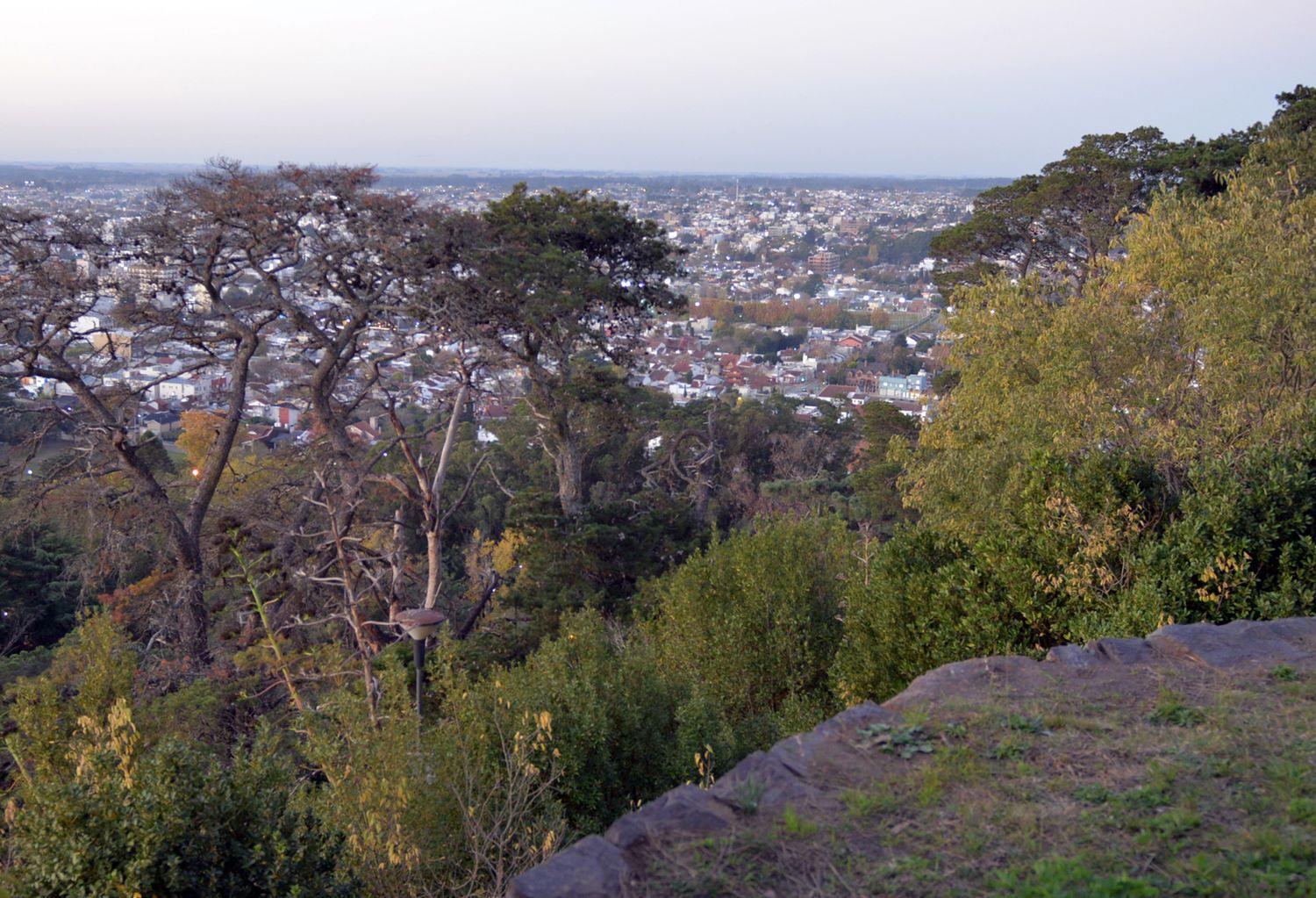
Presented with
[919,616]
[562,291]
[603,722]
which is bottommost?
[603,722]

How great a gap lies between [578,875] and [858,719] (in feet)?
5.52

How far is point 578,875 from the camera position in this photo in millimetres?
2998

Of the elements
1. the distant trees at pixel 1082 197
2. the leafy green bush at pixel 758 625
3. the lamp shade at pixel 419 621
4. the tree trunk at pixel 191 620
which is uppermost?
the distant trees at pixel 1082 197

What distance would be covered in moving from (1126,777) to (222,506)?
1124 cm

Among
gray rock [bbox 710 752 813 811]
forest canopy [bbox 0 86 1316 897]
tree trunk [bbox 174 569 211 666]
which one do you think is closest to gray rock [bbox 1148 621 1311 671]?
forest canopy [bbox 0 86 1316 897]

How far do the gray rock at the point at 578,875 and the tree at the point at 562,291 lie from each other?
924 cm

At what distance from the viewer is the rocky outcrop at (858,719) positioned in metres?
3.08

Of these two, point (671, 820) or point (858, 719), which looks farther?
point (858, 719)

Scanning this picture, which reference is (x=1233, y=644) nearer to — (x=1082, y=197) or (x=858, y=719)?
(x=858, y=719)

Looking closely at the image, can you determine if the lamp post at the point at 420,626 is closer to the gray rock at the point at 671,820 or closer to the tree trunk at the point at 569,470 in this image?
the gray rock at the point at 671,820

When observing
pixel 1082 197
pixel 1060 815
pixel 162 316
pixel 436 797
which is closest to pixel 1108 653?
pixel 1060 815

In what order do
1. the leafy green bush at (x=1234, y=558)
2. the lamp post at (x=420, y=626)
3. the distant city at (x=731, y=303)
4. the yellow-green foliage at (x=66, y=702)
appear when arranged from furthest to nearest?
1. the distant city at (x=731, y=303)
2. the lamp post at (x=420, y=626)
3. the leafy green bush at (x=1234, y=558)
4. the yellow-green foliage at (x=66, y=702)

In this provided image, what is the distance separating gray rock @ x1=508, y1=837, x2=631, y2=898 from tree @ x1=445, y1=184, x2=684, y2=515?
9237 mm

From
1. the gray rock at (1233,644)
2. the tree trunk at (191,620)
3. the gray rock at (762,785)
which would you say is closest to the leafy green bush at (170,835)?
the gray rock at (762,785)
